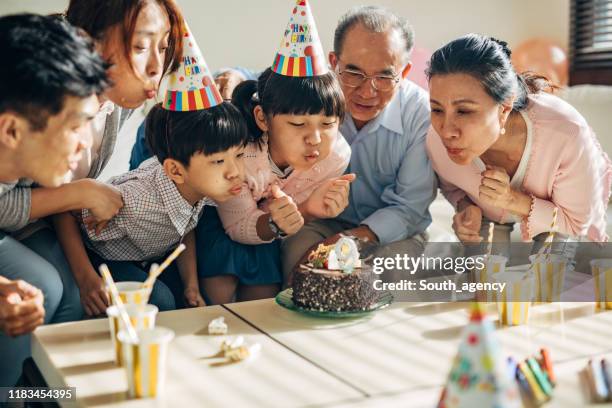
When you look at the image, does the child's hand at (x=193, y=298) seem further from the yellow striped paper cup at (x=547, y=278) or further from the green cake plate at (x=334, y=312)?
the yellow striped paper cup at (x=547, y=278)

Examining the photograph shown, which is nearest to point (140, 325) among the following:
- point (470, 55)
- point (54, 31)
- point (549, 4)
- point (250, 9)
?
point (54, 31)

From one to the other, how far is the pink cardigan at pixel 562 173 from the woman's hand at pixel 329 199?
0.43 meters

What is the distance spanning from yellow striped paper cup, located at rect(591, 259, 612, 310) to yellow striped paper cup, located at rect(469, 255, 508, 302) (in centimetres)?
21

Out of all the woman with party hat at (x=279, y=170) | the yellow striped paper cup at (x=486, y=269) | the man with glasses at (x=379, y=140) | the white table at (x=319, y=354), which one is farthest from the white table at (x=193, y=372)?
the man with glasses at (x=379, y=140)

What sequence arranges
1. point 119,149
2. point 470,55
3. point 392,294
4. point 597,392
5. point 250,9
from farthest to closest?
point 250,9, point 119,149, point 470,55, point 392,294, point 597,392

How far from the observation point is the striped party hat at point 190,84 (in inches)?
72.6

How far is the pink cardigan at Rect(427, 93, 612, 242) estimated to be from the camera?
206cm

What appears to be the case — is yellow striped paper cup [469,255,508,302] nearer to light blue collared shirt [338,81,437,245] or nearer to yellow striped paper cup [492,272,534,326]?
yellow striped paper cup [492,272,534,326]

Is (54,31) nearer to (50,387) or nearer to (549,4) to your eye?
(50,387)

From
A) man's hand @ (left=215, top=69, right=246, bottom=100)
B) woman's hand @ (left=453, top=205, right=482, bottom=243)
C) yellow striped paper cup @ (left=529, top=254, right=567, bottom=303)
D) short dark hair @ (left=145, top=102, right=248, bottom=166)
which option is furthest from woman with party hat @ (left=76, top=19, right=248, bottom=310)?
yellow striped paper cup @ (left=529, top=254, right=567, bottom=303)

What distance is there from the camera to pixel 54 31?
1.41 m

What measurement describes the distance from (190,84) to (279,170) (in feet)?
1.40

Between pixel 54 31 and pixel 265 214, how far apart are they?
83cm

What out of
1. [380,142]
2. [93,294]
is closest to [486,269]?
[380,142]
